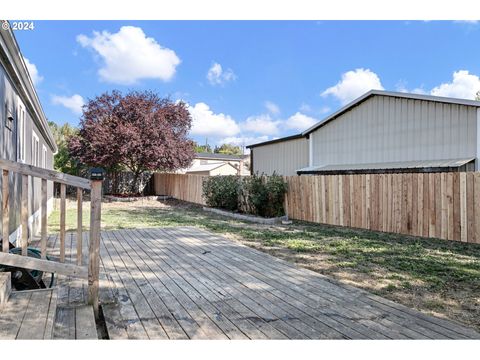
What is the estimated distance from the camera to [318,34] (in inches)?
350

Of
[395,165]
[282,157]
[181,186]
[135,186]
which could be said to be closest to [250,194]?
[395,165]

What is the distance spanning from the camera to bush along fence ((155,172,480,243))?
6566mm

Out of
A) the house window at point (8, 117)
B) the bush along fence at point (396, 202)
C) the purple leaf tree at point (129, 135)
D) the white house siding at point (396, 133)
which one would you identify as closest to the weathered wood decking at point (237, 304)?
the house window at point (8, 117)

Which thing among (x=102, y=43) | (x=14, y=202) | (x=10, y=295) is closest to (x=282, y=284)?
(x=10, y=295)

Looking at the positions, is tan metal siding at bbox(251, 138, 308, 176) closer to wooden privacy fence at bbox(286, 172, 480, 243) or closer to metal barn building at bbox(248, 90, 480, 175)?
metal barn building at bbox(248, 90, 480, 175)

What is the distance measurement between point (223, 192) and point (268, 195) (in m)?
2.27

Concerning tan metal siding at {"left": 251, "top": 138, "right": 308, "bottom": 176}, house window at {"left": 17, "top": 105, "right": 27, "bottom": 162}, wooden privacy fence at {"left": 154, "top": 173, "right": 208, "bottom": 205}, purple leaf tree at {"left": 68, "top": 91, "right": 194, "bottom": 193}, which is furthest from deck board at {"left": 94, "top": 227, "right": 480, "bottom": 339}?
purple leaf tree at {"left": 68, "top": 91, "right": 194, "bottom": 193}

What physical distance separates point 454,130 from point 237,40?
21.8 feet

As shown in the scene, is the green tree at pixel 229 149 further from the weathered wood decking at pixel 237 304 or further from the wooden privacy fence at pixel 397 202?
the weathered wood decking at pixel 237 304

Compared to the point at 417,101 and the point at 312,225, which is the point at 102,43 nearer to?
the point at 312,225

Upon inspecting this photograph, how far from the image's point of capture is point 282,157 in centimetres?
1638

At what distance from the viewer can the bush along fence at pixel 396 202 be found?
657 cm

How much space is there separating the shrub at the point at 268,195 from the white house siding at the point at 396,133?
345 cm

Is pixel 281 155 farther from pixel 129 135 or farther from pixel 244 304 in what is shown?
pixel 244 304
